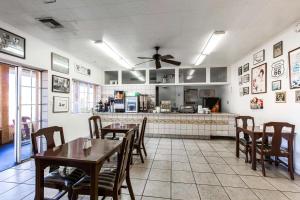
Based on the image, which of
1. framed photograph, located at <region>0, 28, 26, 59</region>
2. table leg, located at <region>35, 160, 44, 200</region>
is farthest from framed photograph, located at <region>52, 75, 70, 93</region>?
table leg, located at <region>35, 160, 44, 200</region>

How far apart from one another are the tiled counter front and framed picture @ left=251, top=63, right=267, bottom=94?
59.5 inches

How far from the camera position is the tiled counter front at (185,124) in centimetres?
580

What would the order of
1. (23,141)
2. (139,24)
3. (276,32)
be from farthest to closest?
(23,141), (276,32), (139,24)

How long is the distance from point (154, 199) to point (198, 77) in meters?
5.18

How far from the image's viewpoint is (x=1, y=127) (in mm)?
5062

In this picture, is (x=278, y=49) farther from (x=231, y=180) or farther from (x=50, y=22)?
(x=50, y=22)

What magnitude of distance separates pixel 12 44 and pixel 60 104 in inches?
70.8

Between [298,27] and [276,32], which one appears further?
[276,32]

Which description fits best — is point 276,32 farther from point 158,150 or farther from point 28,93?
point 28,93

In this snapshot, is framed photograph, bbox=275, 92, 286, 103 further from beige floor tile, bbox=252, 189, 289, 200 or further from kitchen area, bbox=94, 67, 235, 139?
kitchen area, bbox=94, 67, 235, 139

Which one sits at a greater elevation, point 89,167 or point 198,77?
point 198,77

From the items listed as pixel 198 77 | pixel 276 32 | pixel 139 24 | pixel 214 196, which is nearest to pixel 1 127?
pixel 139 24

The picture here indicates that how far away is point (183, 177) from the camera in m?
2.87

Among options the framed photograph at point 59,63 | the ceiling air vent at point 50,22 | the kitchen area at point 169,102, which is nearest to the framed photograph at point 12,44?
the ceiling air vent at point 50,22
